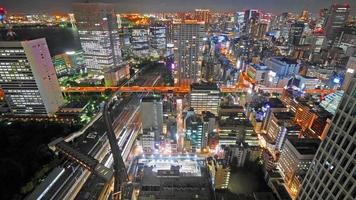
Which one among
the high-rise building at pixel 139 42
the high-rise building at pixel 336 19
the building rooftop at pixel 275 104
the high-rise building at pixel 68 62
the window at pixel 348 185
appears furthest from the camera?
the high-rise building at pixel 336 19

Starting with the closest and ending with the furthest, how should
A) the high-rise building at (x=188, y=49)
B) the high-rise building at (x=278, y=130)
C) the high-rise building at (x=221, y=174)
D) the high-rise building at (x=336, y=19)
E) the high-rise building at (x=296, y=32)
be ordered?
1. the high-rise building at (x=221, y=174)
2. the high-rise building at (x=278, y=130)
3. the high-rise building at (x=188, y=49)
4. the high-rise building at (x=336, y=19)
5. the high-rise building at (x=296, y=32)

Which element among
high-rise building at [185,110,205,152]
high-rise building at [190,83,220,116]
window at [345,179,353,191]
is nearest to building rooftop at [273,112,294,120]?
high-rise building at [190,83,220,116]

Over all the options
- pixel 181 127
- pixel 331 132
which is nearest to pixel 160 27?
pixel 181 127

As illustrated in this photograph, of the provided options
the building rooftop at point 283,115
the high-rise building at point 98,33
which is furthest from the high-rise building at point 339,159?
the high-rise building at point 98,33

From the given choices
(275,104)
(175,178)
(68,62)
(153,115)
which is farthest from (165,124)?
(68,62)

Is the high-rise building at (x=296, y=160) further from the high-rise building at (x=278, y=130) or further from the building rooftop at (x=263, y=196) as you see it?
the building rooftop at (x=263, y=196)

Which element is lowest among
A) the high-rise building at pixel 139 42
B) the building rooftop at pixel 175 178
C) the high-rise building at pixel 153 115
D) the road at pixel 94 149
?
the building rooftop at pixel 175 178

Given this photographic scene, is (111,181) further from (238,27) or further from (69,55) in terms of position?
(238,27)

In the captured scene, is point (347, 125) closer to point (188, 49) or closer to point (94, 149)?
point (94, 149)
